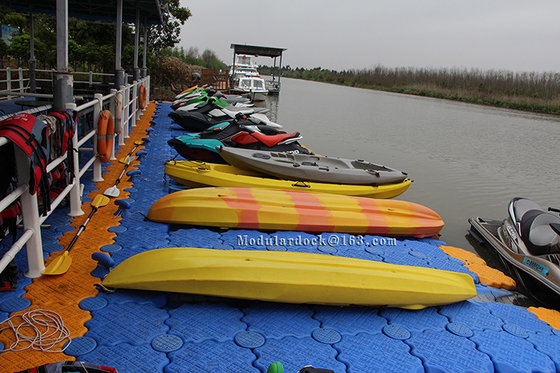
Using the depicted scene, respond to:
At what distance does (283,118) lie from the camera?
19500 mm

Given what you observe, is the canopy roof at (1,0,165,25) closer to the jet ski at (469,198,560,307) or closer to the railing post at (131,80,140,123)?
the railing post at (131,80,140,123)

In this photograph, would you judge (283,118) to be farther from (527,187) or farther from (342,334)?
(342,334)

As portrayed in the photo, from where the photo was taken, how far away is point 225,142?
7.08 meters

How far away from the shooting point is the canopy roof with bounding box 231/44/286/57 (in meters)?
26.1

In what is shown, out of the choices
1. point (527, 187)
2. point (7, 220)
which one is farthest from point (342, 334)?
point (527, 187)

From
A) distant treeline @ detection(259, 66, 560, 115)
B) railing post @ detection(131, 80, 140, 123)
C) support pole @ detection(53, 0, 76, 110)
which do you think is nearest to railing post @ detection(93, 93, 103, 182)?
support pole @ detection(53, 0, 76, 110)

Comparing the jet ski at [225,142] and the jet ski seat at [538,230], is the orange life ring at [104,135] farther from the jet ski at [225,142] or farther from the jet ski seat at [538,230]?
the jet ski seat at [538,230]

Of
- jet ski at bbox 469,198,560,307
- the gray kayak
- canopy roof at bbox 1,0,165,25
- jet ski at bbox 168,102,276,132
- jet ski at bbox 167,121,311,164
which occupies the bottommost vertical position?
jet ski at bbox 469,198,560,307

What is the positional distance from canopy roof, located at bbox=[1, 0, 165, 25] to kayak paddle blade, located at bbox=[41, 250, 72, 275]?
7490 millimetres

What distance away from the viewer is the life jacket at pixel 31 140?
238 cm

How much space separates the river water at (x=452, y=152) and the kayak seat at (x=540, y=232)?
4.29 feet

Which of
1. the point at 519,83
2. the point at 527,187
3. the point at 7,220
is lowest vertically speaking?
the point at 527,187

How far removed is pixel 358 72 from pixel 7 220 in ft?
208

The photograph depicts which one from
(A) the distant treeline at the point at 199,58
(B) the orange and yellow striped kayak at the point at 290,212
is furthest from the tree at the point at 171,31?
(B) the orange and yellow striped kayak at the point at 290,212
